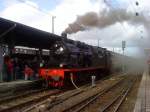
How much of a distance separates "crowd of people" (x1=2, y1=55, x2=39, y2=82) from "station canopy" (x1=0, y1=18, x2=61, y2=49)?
1.37 meters

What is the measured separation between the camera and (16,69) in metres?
25.1

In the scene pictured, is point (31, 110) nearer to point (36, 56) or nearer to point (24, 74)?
point (24, 74)

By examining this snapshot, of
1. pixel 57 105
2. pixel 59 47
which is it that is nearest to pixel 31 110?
pixel 57 105

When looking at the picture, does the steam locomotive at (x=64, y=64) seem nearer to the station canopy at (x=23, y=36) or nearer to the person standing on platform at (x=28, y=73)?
the station canopy at (x=23, y=36)

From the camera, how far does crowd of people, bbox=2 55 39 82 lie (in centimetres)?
2251

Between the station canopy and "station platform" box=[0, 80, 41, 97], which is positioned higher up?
the station canopy

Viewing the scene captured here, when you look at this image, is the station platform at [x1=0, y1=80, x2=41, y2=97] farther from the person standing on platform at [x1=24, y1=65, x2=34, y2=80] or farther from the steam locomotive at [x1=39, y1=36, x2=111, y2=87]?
the steam locomotive at [x1=39, y1=36, x2=111, y2=87]

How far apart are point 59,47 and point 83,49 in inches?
157

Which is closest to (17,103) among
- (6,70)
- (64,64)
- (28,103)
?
(28,103)

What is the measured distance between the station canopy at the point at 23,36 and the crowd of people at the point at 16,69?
137 centimetres

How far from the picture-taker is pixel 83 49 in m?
27.4

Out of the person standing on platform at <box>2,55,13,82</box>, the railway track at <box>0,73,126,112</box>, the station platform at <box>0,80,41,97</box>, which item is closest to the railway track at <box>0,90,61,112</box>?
the railway track at <box>0,73,126,112</box>

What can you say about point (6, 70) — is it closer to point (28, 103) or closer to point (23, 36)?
point (23, 36)

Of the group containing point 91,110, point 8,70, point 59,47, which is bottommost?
point 91,110
